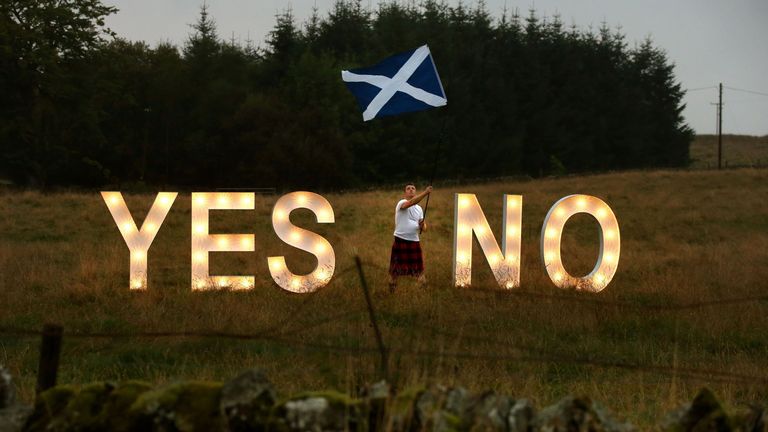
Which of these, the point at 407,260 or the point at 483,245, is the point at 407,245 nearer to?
the point at 407,260

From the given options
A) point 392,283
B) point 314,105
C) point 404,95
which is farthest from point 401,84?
point 314,105

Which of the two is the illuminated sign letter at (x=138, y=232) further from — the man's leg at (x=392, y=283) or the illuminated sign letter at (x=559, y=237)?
the illuminated sign letter at (x=559, y=237)

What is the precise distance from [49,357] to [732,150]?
113m

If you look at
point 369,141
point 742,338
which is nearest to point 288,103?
point 369,141

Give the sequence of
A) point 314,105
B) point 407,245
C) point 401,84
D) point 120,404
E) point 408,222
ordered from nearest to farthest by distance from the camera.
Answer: point 120,404, point 408,222, point 407,245, point 401,84, point 314,105

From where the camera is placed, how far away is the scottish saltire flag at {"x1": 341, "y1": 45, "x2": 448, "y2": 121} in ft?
50.1

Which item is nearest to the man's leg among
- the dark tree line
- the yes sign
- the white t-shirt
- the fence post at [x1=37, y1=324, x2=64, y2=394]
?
the white t-shirt

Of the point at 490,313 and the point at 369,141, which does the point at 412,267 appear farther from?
the point at 369,141

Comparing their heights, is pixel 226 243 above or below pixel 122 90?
below

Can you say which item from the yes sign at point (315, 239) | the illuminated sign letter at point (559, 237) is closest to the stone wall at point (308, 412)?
the yes sign at point (315, 239)

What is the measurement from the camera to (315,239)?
15016 mm

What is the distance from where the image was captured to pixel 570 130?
3086 inches

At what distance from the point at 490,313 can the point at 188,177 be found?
47.8 meters

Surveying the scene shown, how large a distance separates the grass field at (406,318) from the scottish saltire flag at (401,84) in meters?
2.95
